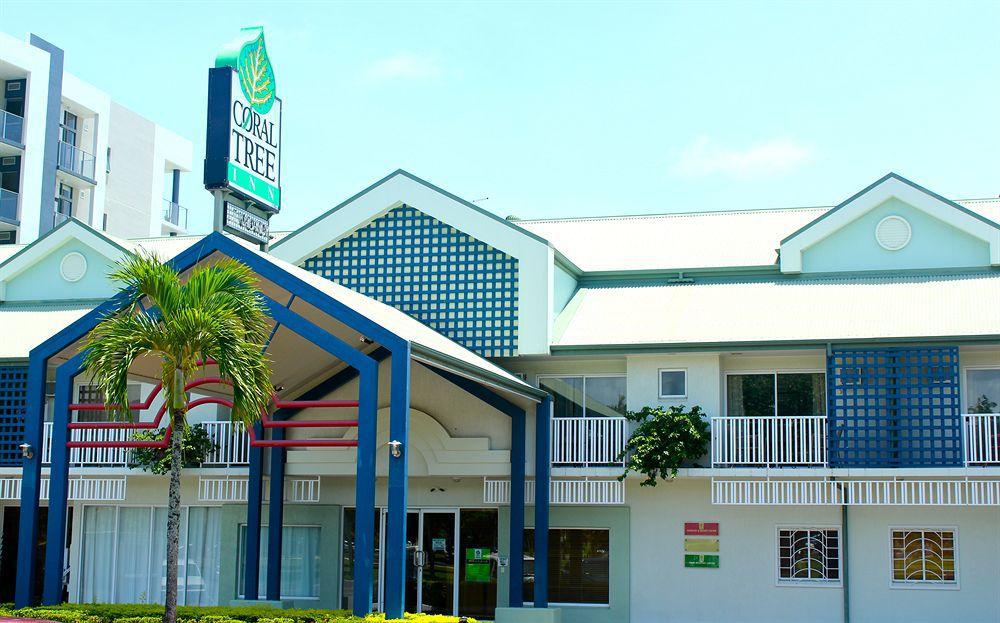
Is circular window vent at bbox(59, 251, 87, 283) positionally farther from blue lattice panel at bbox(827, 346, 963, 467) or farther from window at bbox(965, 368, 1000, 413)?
window at bbox(965, 368, 1000, 413)

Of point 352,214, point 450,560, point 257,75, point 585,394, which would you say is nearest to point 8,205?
point 352,214

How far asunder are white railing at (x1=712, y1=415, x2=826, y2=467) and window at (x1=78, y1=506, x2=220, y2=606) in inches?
450

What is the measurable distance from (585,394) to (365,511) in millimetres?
9310

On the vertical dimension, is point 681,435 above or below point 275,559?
above

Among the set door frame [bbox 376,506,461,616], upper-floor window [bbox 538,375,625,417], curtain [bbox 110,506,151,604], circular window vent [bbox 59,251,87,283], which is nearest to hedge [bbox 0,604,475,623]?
door frame [bbox 376,506,461,616]

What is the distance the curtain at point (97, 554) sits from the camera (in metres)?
28.1

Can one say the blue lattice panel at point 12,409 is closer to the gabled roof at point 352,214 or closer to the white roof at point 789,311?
the gabled roof at point 352,214

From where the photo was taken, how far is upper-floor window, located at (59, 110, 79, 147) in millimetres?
53562

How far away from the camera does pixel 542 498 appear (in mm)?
24828

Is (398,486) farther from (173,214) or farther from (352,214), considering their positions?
(173,214)

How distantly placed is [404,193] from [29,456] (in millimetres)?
10014

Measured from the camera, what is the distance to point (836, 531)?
24.4 m

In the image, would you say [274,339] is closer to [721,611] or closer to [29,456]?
[29,456]

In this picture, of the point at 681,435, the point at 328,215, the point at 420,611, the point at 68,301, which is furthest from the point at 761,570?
the point at 68,301
